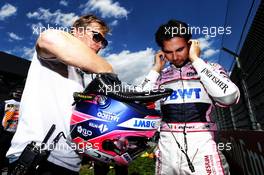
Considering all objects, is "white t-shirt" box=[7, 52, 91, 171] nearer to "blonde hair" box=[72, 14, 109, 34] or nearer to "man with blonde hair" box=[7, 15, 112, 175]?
"man with blonde hair" box=[7, 15, 112, 175]

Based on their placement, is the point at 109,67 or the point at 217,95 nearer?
the point at 109,67

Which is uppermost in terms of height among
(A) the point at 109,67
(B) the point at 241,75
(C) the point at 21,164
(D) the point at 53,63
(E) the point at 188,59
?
(B) the point at 241,75

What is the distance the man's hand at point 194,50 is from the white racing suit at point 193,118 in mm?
65

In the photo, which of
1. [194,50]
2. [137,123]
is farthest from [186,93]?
[137,123]

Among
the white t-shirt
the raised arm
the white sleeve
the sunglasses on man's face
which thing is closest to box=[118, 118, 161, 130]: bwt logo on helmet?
the raised arm

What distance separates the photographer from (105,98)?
1.59 meters

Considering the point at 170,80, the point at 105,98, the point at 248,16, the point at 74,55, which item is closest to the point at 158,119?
the point at 105,98

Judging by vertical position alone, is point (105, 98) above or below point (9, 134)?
below

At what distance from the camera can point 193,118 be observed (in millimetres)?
2775

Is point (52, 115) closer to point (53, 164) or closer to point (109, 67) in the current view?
point (53, 164)

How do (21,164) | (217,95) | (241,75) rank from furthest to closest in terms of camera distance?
(241,75)
(217,95)
(21,164)

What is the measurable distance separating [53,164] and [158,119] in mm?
655

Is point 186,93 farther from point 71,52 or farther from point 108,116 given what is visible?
point 71,52

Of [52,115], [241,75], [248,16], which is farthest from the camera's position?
[241,75]
